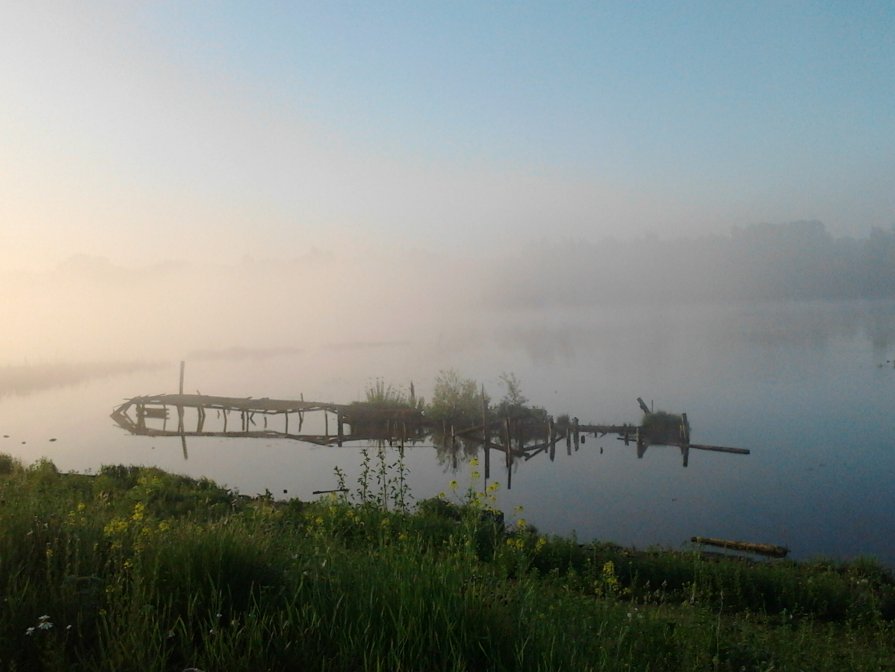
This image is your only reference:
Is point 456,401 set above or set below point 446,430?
above

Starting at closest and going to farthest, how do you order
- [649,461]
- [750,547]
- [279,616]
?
[279,616] → [750,547] → [649,461]

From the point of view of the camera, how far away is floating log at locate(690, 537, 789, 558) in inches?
599

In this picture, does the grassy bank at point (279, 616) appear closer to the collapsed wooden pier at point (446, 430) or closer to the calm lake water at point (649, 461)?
the calm lake water at point (649, 461)

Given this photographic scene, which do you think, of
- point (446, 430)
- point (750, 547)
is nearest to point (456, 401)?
point (446, 430)

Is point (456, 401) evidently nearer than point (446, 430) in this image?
No

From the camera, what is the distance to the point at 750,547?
15.5 metres

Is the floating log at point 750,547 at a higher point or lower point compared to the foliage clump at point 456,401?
lower

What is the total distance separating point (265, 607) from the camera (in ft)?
13.8

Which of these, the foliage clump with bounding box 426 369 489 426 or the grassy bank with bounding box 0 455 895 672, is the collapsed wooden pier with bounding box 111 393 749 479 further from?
the grassy bank with bounding box 0 455 895 672

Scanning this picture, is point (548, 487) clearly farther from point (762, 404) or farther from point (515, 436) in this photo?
point (762, 404)

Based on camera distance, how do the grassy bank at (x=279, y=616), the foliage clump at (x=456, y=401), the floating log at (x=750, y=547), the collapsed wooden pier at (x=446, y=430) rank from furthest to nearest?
the foliage clump at (x=456, y=401), the collapsed wooden pier at (x=446, y=430), the floating log at (x=750, y=547), the grassy bank at (x=279, y=616)

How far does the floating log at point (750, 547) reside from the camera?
15.2 m

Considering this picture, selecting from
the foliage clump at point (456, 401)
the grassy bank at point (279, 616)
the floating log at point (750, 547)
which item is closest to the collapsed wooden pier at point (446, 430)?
the foliage clump at point (456, 401)

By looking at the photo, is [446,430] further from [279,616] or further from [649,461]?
[279,616]
